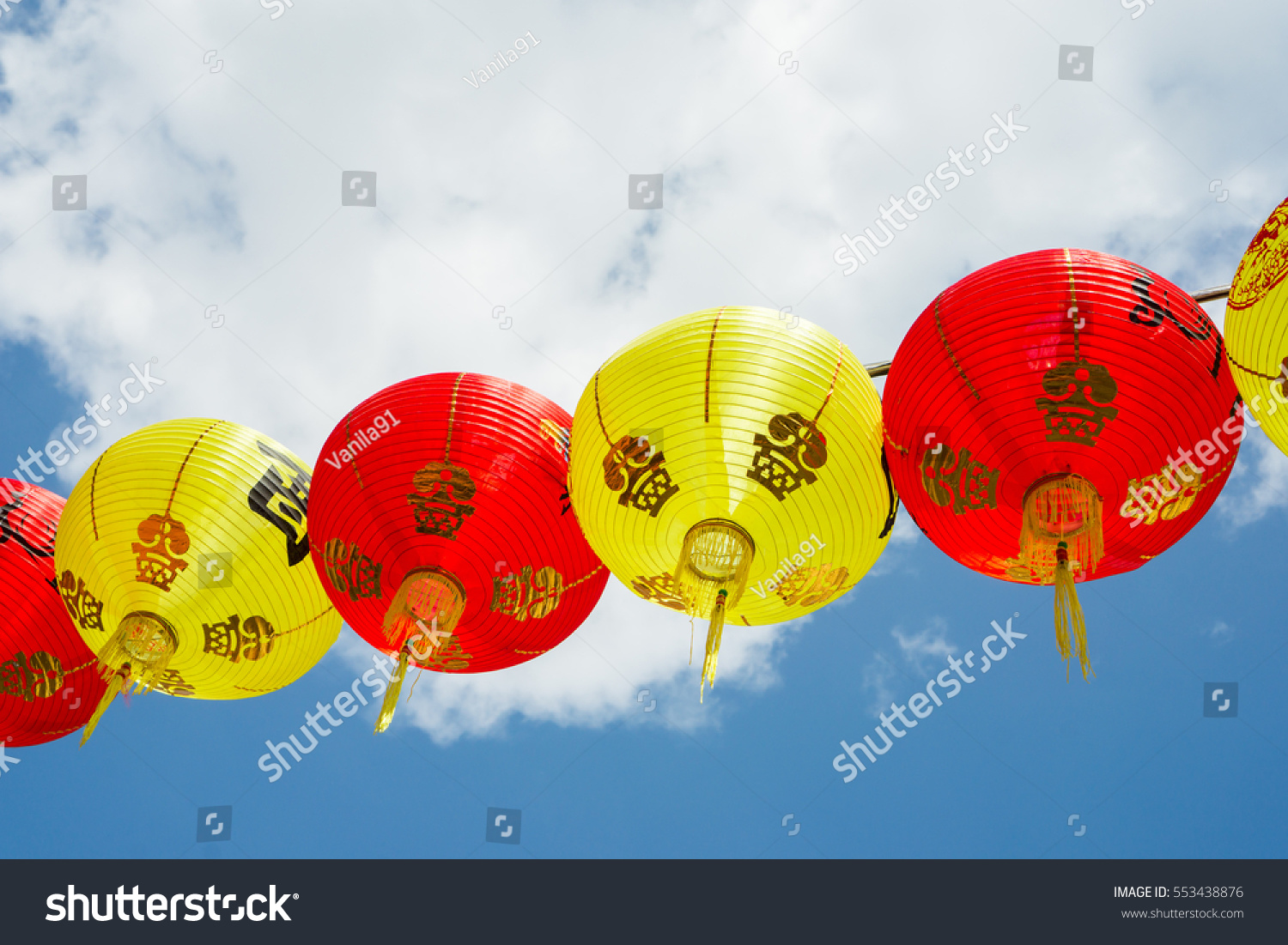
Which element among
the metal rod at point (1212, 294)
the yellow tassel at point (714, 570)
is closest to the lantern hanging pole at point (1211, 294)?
the metal rod at point (1212, 294)

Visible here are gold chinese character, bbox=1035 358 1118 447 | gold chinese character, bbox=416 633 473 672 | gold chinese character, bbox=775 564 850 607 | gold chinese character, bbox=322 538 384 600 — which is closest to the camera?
gold chinese character, bbox=1035 358 1118 447

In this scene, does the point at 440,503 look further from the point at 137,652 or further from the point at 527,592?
the point at 137,652

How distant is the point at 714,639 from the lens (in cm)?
434

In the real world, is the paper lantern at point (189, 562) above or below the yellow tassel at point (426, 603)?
above

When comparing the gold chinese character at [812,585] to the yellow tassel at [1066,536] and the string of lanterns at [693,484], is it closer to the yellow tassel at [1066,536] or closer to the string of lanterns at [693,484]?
the string of lanterns at [693,484]

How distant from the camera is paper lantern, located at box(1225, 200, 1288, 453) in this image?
12.0 ft

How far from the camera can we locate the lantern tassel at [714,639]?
4.30 m

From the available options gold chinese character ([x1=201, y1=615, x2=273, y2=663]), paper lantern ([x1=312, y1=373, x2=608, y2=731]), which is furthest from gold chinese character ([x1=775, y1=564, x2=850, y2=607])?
gold chinese character ([x1=201, y1=615, x2=273, y2=663])

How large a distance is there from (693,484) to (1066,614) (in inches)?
48.7

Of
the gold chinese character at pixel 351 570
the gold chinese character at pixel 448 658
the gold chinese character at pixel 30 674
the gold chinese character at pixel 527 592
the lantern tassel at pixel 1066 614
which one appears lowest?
the lantern tassel at pixel 1066 614

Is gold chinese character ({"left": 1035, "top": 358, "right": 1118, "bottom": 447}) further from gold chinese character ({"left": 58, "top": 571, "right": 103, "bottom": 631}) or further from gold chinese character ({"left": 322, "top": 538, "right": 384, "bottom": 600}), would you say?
gold chinese character ({"left": 58, "top": 571, "right": 103, "bottom": 631})

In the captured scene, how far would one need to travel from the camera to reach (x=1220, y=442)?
3.97 metres

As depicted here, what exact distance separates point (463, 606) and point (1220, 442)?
103 inches

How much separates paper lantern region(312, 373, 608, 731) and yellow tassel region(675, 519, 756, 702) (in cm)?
67
